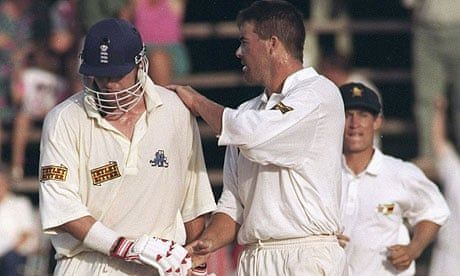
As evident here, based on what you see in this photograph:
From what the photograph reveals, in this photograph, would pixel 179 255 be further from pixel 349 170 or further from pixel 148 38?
pixel 148 38

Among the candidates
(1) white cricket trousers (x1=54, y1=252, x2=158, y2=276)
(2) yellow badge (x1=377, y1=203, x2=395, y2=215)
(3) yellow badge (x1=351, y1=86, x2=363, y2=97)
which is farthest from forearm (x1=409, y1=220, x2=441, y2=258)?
(1) white cricket trousers (x1=54, y1=252, x2=158, y2=276)

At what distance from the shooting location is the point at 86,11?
14.5 meters

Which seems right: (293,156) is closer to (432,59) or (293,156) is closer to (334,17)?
(432,59)

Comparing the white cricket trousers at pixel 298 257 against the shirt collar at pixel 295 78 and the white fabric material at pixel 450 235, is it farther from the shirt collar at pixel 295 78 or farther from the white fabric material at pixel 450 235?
the white fabric material at pixel 450 235

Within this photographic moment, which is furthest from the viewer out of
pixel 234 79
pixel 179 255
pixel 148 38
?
pixel 234 79

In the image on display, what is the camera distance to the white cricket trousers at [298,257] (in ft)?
27.6

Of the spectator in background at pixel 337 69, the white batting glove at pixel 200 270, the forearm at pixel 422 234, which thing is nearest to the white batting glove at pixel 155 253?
the white batting glove at pixel 200 270

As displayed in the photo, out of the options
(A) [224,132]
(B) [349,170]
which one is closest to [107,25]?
(A) [224,132]

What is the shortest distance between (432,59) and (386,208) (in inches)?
177

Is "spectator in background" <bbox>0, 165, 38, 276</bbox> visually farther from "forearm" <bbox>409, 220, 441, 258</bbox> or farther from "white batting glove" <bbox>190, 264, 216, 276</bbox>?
A: "white batting glove" <bbox>190, 264, 216, 276</bbox>

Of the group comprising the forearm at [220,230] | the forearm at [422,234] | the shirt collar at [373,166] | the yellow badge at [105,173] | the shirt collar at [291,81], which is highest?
the shirt collar at [291,81]

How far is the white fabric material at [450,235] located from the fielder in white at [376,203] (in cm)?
332

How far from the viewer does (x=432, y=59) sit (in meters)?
14.1

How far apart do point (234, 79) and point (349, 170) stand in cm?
557
